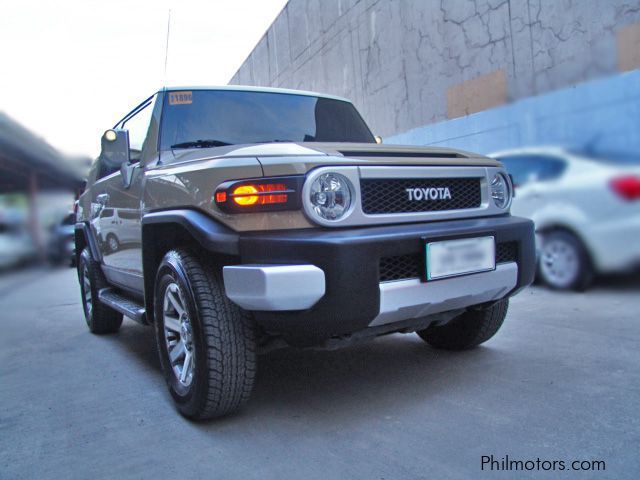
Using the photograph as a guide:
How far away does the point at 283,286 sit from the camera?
6.81 ft

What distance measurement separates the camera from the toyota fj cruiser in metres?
2.16

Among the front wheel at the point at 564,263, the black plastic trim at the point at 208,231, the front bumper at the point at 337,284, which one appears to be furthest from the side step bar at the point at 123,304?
the front wheel at the point at 564,263

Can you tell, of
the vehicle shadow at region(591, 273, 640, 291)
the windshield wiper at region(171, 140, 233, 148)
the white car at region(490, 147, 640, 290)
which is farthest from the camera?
the vehicle shadow at region(591, 273, 640, 291)

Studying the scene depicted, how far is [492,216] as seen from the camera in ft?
9.29

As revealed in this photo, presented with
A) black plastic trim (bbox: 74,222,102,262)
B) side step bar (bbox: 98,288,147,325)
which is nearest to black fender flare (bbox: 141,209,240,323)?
side step bar (bbox: 98,288,147,325)

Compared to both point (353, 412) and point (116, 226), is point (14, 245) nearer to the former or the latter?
point (353, 412)

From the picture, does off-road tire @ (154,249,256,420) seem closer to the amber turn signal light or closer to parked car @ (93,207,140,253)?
the amber turn signal light

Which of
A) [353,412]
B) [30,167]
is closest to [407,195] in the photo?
[353,412]

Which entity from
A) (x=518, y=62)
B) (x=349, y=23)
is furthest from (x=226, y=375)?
(x=349, y=23)

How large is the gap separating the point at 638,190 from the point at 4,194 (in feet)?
13.4

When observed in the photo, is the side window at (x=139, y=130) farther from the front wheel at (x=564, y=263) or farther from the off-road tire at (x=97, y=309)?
the front wheel at (x=564, y=263)

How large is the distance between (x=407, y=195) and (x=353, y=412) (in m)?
1.05

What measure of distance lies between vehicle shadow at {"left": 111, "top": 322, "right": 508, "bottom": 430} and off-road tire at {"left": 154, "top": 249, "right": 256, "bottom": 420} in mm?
151

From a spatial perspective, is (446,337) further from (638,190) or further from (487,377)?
(638,190)
